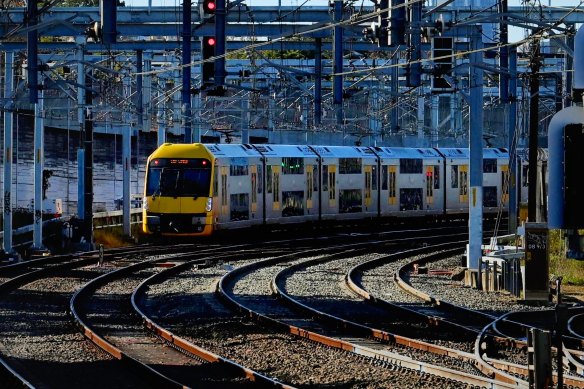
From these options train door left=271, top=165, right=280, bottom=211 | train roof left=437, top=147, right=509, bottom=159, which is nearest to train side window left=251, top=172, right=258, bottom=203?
train door left=271, top=165, right=280, bottom=211

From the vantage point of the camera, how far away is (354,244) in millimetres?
39062

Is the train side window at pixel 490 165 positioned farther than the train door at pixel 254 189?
Yes

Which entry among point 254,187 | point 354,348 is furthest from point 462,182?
point 354,348

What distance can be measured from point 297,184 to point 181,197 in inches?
297

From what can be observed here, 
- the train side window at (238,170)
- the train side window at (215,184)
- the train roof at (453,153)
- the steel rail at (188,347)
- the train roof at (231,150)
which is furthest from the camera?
the train roof at (453,153)

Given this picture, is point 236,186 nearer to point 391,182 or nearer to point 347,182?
point 347,182

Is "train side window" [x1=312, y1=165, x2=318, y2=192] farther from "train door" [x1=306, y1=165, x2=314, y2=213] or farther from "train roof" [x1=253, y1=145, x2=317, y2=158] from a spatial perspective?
"train roof" [x1=253, y1=145, x2=317, y2=158]

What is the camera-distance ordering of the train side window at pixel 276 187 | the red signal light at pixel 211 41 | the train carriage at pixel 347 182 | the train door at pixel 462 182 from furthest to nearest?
the train door at pixel 462 182 < the train carriage at pixel 347 182 < the train side window at pixel 276 187 < the red signal light at pixel 211 41

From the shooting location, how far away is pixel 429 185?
50406 millimetres

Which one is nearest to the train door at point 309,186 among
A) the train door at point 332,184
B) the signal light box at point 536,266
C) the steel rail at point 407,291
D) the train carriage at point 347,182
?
the train carriage at point 347,182

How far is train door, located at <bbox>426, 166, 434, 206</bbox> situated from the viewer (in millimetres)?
50188

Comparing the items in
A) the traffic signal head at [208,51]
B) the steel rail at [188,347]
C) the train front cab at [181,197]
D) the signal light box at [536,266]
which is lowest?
the steel rail at [188,347]

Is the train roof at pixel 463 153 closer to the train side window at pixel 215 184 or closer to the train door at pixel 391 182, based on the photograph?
the train door at pixel 391 182

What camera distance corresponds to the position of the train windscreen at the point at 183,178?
1447 inches
